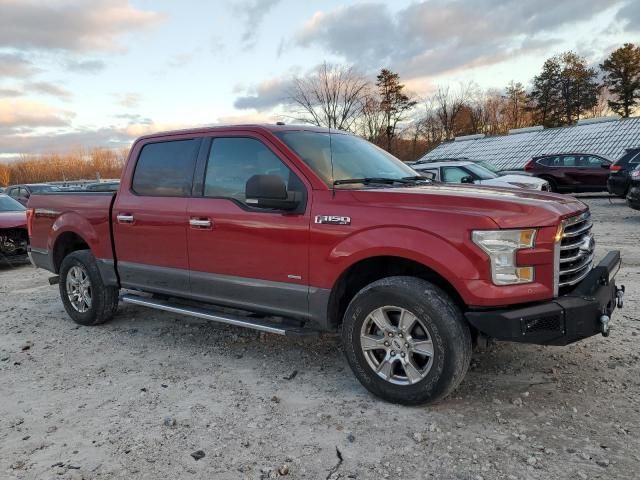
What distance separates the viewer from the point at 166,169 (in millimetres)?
4938

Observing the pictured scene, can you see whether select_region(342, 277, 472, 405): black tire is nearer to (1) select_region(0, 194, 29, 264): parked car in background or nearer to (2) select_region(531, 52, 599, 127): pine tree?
(1) select_region(0, 194, 29, 264): parked car in background

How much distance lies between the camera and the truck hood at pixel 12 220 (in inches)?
387

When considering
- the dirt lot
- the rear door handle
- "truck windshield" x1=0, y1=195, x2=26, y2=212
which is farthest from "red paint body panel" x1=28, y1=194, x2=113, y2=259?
"truck windshield" x1=0, y1=195, x2=26, y2=212

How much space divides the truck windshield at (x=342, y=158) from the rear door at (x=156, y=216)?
1.05m

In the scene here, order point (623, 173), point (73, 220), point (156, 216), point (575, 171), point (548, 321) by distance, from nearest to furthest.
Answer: point (548, 321) < point (156, 216) < point (73, 220) < point (623, 173) < point (575, 171)

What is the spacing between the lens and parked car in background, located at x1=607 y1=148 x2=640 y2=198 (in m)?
13.4

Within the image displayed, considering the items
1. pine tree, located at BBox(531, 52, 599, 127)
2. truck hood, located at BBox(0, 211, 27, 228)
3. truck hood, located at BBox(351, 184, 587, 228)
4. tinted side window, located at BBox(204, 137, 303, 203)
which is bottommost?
truck hood, located at BBox(0, 211, 27, 228)

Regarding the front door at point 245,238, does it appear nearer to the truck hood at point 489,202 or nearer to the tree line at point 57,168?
the truck hood at point 489,202

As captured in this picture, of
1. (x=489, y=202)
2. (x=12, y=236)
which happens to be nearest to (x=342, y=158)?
(x=489, y=202)

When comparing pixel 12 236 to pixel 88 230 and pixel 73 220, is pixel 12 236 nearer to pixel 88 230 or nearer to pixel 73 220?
pixel 73 220

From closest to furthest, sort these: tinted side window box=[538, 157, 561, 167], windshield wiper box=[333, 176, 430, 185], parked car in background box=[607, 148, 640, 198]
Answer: windshield wiper box=[333, 176, 430, 185]
parked car in background box=[607, 148, 640, 198]
tinted side window box=[538, 157, 561, 167]

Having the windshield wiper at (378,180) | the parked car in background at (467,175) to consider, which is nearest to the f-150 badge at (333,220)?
the windshield wiper at (378,180)

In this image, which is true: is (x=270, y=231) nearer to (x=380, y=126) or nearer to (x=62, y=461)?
(x=62, y=461)

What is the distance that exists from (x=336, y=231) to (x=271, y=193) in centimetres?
54
